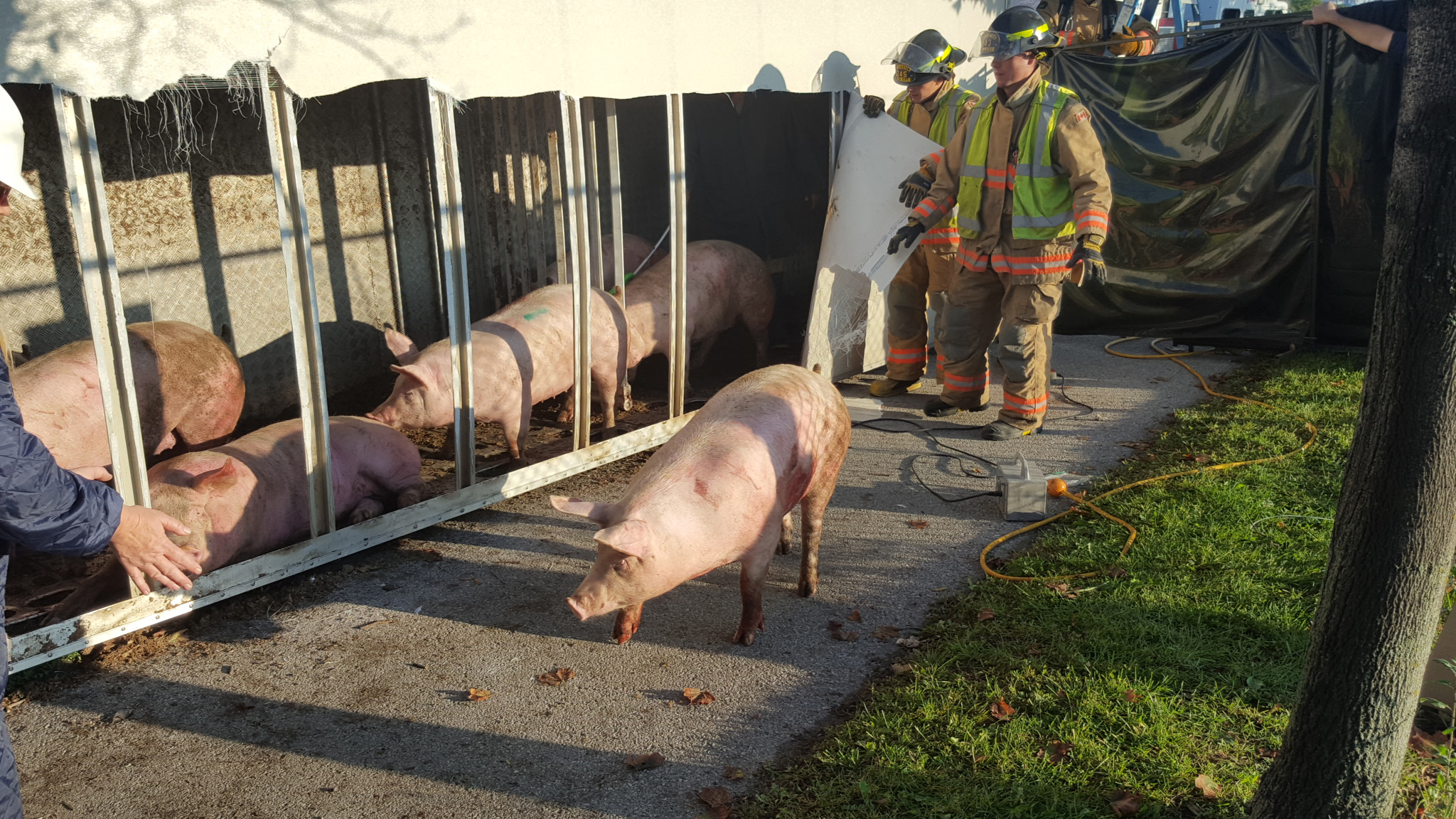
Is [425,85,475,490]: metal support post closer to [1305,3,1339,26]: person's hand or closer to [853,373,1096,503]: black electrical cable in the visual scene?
[853,373,1096,503]: black electrical cable

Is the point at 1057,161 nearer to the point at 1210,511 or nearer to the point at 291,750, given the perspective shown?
the point at 1210,511

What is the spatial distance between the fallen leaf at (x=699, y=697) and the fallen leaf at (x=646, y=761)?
371 mm

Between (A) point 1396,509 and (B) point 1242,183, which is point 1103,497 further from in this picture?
(B) point 1242,183

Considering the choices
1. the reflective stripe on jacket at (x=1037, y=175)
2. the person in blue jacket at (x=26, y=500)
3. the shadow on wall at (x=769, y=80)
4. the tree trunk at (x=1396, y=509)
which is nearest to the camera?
the person in blue jacket at (x=26, y=500)

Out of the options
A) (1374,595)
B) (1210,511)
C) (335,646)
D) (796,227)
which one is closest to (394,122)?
(796,227)

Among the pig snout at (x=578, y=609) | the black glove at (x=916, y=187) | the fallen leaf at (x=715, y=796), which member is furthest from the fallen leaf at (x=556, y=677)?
the black glove at (x=916, y=187)

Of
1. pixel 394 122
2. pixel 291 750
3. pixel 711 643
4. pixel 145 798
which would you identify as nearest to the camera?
pixel 145 798

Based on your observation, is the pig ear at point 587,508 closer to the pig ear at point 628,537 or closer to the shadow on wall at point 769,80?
the pig ear at point 628,537

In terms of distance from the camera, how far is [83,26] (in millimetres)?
3625

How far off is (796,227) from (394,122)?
396cm

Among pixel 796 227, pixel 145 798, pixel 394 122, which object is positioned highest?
pixel 394 122

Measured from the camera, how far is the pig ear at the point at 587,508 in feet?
12.7

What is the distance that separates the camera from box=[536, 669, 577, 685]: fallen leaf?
421cm

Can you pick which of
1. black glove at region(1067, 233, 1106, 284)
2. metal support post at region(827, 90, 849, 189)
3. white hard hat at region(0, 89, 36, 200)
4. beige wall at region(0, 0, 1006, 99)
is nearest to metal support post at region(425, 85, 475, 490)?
beige wall at region(0, 0, 1006, 99)
